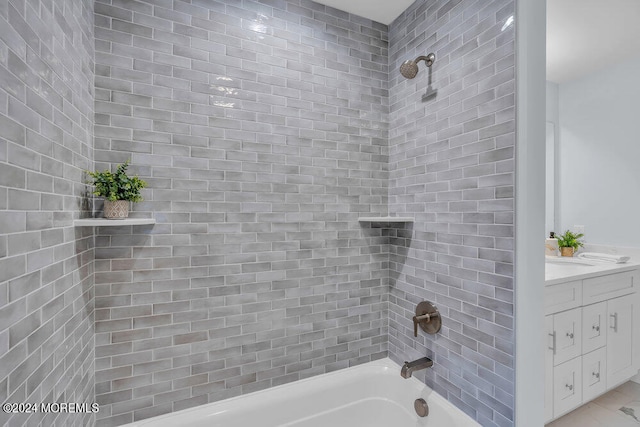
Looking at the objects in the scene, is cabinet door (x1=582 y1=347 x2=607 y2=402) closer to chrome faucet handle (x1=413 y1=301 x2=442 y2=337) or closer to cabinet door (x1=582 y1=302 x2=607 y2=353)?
cabinet door (x1=582 y1=302 x2=607 y2=353)

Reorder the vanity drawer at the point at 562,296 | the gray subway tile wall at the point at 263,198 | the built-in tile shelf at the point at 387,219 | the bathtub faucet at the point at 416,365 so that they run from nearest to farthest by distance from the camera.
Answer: the gray subway tile wall at the point at 263,198 → the bathtub faucet at the point at 416,365 → the built-in tile shelf at the point at 387,219 → the vanity drawer at the point at 562,296

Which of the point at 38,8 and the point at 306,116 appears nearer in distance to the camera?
the point at 38,8

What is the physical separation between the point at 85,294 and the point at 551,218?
381cm

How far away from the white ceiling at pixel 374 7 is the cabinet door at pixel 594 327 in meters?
2.42

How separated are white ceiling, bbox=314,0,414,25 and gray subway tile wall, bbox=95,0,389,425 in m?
0.05

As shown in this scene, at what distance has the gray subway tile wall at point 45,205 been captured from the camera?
0.73m

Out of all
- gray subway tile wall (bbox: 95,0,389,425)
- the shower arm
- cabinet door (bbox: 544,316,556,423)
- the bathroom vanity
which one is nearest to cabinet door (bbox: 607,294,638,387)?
the bathroom vanity

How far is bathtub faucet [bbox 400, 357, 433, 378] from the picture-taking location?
63.1 inches

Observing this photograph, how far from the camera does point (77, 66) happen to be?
1.16 meters

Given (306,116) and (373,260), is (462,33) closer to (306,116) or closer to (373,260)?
(306,116)

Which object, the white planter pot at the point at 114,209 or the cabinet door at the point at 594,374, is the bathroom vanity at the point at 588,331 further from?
the white planter pot at the point at 114,209

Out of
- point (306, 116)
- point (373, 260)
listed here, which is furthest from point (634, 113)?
point (306, 116)

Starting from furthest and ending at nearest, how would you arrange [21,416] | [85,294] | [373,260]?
[373,260] → [85,294] → [21,416]

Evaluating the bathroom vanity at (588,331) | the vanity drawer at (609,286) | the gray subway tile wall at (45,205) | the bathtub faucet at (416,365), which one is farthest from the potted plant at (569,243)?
the gray subway tile wall at (45,205)
